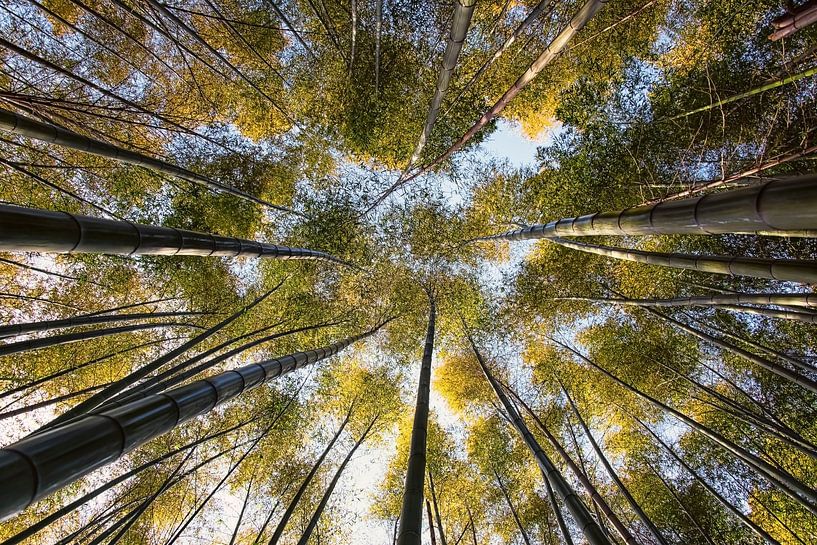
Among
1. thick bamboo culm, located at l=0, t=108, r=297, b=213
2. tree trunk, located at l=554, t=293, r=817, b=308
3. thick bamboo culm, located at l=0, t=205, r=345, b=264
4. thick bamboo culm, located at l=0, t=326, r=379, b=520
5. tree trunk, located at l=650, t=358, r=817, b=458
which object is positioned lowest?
tree trunk, located at l=650, t=358, r=817, b=458

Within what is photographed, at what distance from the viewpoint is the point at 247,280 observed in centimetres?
797

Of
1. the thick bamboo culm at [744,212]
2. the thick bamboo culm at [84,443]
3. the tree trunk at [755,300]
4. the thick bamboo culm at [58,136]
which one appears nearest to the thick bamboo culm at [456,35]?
the thick bamboo culm at [744,212]

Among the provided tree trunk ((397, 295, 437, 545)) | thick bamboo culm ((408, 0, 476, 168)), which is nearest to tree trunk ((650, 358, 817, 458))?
tree trunk ((397, 295, 437, 545))

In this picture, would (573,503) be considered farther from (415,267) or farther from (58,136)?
(415,267)

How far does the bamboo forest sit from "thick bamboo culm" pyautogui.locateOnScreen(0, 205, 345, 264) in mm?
1814

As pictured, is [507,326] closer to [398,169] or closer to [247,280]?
[398,169]

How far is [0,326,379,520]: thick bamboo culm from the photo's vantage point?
117 cm

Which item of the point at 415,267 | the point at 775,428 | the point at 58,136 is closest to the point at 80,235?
the point at 58,136

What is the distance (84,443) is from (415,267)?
735 centimetres

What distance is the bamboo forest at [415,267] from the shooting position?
529 cm

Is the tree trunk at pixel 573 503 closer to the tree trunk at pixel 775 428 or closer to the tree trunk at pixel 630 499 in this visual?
the tree trunk at pixel 630 499

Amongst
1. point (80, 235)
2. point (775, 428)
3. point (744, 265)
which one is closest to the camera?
point (80, 235)

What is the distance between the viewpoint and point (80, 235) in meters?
1.83

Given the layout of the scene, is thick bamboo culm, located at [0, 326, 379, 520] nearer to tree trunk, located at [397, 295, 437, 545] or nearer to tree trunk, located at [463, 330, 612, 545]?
tree trunk, located at [397, 295, 437, 545]
